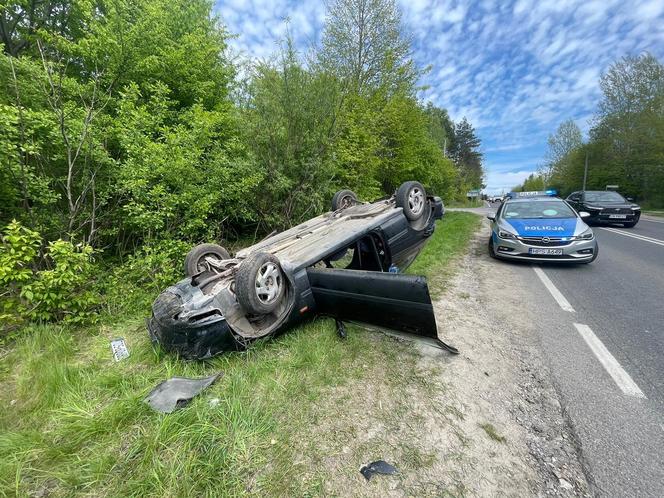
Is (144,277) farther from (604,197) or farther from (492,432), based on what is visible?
(604,197)

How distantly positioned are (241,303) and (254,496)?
137cm

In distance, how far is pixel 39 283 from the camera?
2.96 meters

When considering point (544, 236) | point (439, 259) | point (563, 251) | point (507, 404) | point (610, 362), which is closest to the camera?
point (507, 404)

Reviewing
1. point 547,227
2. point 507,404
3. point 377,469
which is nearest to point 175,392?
point 377,469

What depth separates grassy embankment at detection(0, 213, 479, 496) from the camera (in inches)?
60.7

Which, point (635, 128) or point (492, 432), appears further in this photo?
point (635, 128)

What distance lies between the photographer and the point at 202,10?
805 centimetres

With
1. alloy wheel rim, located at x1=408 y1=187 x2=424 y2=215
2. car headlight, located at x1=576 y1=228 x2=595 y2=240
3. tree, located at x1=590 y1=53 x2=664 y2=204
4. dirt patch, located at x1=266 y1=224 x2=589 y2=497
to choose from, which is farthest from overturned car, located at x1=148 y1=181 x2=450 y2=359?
tree, located at x1=590 y1=53 x2=664 y2=204

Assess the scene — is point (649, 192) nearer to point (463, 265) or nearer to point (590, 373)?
point (463, 265)

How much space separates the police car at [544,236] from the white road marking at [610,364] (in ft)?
8.27

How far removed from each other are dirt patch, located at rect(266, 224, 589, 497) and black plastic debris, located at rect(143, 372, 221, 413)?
36.0 inches

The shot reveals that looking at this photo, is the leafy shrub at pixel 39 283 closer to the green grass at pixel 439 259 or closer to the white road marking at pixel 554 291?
the green grass at pixel 439 259

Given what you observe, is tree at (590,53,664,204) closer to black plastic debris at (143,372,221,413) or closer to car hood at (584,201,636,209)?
car hood at (584,201,636,209)

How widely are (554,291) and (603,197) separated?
37.9ft
